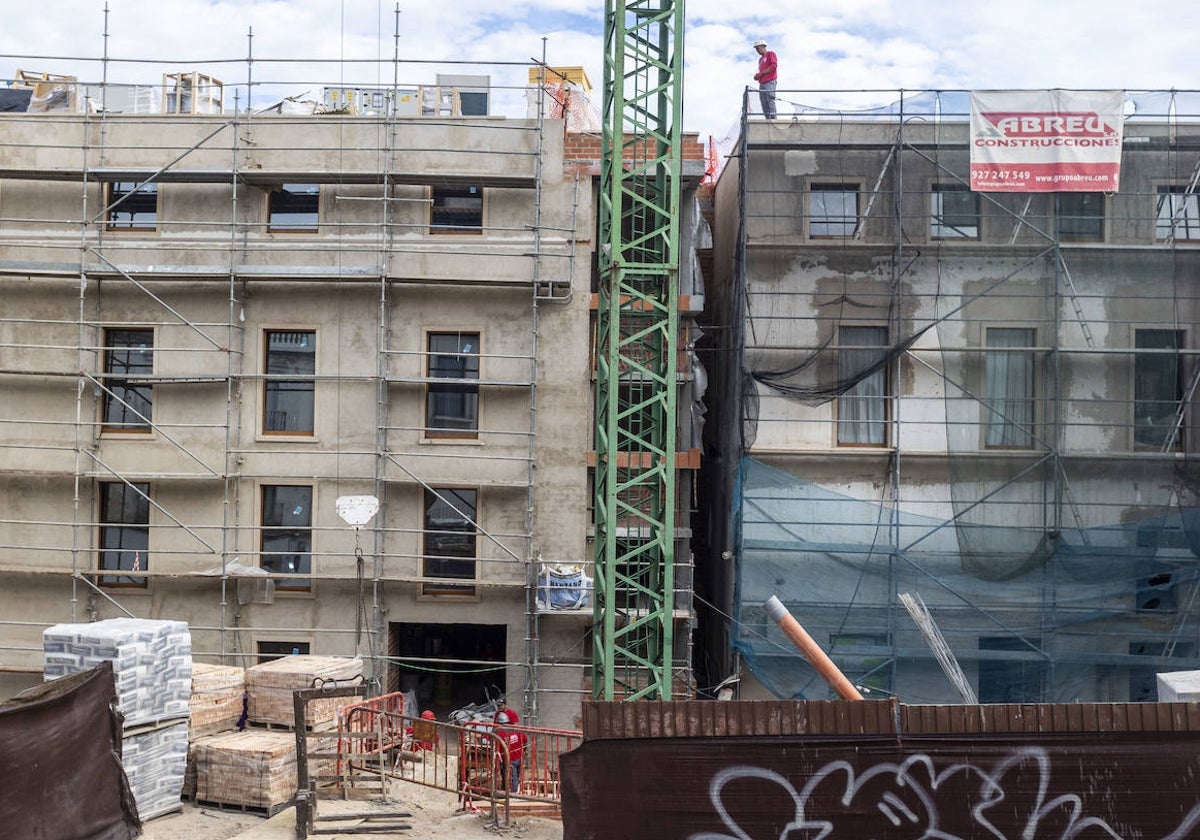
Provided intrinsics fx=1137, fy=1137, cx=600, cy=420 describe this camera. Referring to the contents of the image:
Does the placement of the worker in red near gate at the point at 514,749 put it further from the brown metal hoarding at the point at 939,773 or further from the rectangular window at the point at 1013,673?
the rectangular window at the point at 1013,673

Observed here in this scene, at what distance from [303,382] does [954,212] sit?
1181cm

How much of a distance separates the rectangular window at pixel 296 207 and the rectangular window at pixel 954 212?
1095 centimetres

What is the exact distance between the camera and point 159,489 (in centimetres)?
2034

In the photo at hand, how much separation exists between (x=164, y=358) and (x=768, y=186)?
36.5 feet

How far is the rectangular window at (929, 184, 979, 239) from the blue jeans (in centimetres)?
310

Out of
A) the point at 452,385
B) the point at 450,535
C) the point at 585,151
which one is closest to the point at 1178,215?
the point at 585,151

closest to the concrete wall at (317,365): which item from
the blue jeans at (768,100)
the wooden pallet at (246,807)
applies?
the blue jeans at (768,100)

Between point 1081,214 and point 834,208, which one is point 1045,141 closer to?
point 1081,214

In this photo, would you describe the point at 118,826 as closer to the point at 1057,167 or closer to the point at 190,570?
the point at 190,570

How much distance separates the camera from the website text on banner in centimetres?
1878

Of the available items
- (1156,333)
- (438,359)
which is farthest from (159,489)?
(1156,333)

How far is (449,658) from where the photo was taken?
70.4ft

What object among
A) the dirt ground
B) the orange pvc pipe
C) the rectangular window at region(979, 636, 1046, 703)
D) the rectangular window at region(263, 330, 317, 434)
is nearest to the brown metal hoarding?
the orange pvc pipe

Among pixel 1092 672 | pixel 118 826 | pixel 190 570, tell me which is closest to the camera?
pixel 118 826
